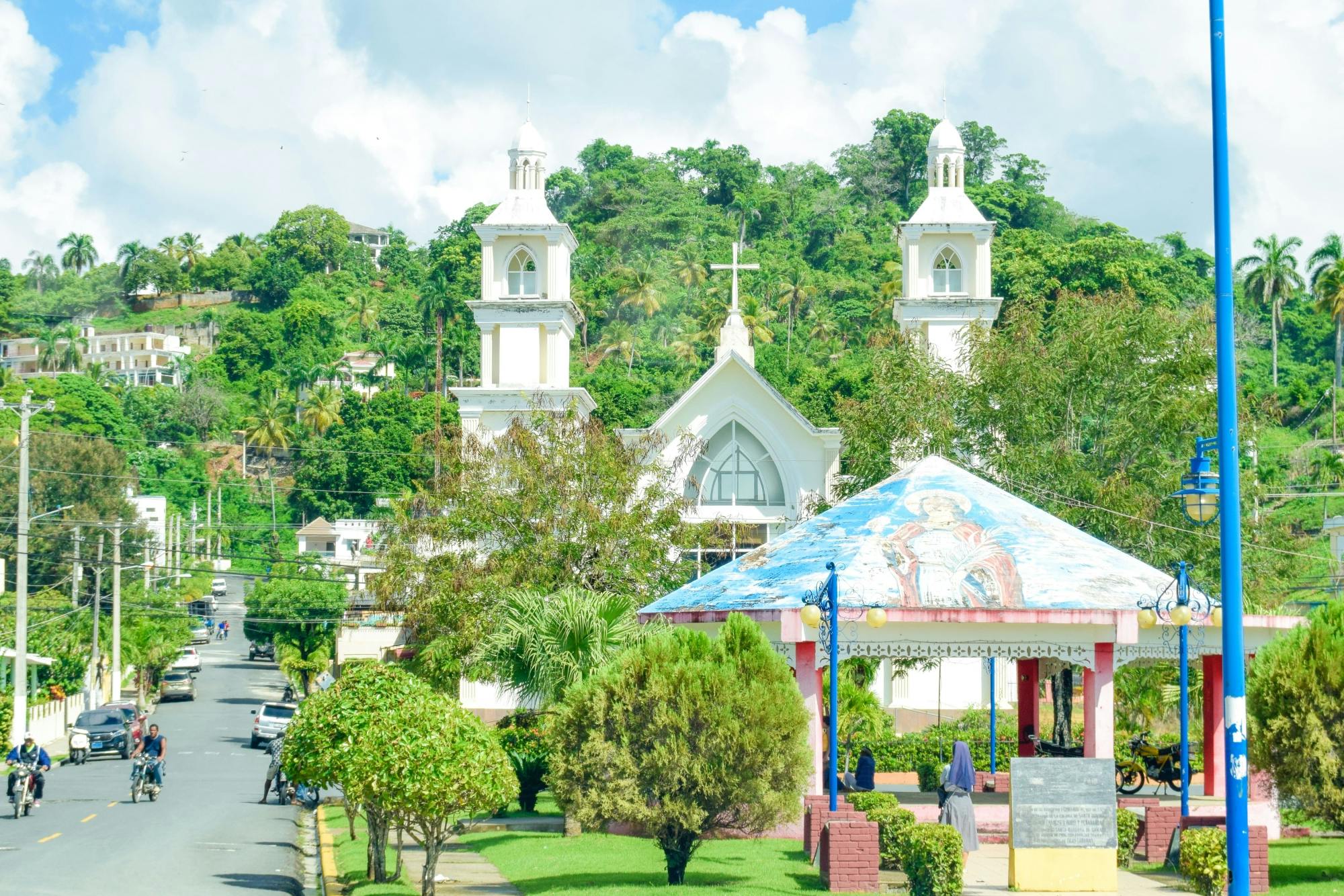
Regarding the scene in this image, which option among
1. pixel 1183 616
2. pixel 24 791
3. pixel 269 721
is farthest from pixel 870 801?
pixel 269 721

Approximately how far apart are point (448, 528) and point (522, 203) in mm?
23292

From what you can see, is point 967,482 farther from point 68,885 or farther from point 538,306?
point 538,306

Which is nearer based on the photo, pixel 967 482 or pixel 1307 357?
pixel 967 482

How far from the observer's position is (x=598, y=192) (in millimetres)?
137000

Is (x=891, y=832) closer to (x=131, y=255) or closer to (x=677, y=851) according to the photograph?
(x=677, y=851)

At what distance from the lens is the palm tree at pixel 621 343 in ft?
365

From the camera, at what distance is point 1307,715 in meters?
18.9

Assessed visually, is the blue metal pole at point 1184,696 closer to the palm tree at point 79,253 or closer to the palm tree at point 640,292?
the palm tree at point 640,292

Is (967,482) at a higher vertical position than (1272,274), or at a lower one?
lower

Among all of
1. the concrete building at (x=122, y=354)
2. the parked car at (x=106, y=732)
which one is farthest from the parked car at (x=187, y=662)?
the concrete building at (x=122, y=354)

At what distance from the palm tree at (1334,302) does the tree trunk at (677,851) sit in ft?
255

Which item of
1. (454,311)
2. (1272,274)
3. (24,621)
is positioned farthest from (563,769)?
Result: (454,311)

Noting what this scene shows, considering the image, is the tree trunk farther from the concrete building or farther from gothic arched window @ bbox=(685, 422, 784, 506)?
the concrete building

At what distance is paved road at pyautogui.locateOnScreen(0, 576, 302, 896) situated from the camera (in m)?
21.8
